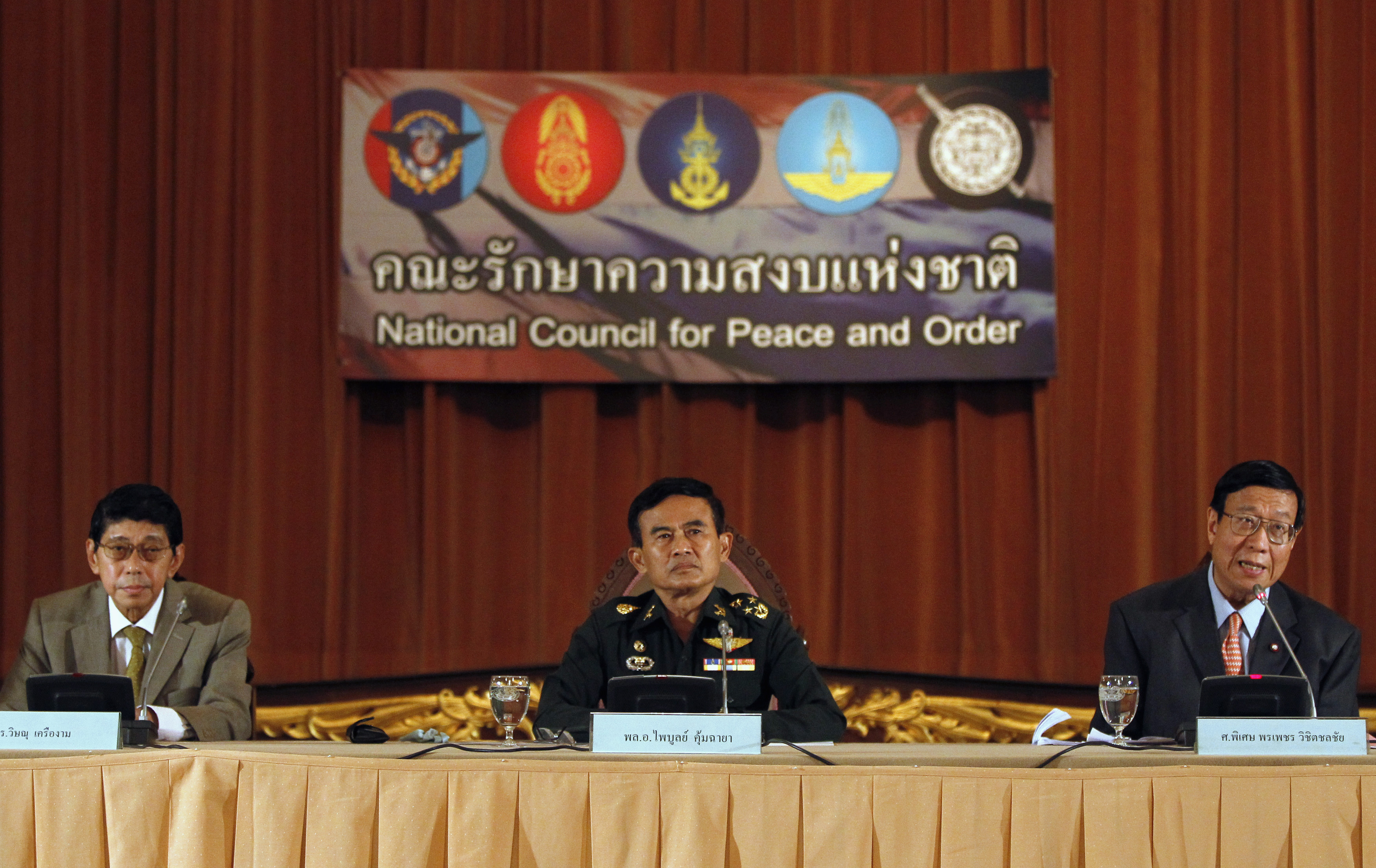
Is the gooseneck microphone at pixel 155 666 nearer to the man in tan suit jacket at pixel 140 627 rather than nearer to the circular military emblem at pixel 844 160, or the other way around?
the man in tan suit jacket at pixel 140 627

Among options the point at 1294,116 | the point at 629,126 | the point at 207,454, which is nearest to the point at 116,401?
the point at 207,454

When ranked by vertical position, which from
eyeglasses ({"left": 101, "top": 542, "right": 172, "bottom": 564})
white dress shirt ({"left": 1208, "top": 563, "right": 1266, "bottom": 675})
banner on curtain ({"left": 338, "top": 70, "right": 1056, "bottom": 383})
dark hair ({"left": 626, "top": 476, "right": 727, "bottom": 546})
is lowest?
white dress shirt ({"left": 1208, "top": 563, "right": 1266, "bottom": 675})

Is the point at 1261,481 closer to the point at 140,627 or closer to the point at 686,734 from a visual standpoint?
the point at 686,734

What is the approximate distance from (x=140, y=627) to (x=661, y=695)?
142 centimetres

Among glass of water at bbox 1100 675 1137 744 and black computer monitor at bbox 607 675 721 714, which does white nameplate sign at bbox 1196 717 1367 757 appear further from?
black computer monitor at bbox 607 675 721 714

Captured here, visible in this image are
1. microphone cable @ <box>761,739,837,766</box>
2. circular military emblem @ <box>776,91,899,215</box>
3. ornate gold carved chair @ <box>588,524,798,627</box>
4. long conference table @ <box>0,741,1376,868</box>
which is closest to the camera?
long conference table @ <box>0,741,1376,868</box>

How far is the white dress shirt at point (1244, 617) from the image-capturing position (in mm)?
2898

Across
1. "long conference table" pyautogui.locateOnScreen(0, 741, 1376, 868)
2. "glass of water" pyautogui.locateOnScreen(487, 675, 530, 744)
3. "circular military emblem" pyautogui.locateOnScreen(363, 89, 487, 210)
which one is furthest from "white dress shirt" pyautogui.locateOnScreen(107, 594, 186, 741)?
"circular military emblem" pyautogui.locateOnScreen(363, 89, 487, 210)

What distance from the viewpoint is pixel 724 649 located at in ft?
8.64

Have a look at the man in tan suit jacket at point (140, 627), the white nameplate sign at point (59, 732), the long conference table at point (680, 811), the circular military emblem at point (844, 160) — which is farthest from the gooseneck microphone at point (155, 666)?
the circular military emblem at point (844, 160)

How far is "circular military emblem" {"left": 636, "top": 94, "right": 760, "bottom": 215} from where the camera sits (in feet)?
15.1

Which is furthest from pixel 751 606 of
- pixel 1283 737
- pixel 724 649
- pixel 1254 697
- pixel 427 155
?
pixel 427 155

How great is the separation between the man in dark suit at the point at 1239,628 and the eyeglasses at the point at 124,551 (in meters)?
2.06

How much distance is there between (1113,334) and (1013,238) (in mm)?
448
